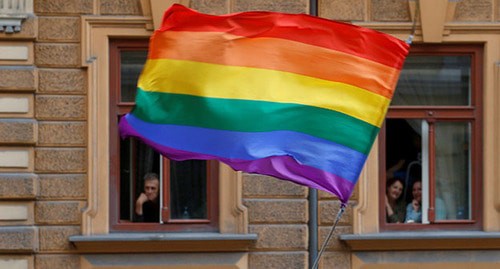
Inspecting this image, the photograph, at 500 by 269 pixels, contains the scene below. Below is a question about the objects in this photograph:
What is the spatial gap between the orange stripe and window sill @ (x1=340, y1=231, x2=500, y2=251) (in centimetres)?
380

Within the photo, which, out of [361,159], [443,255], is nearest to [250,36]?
[361,159]

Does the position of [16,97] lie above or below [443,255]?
above

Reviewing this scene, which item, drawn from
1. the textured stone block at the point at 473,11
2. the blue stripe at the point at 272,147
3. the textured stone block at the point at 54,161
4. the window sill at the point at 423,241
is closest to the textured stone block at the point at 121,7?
the textured stone block at the point at 54,161

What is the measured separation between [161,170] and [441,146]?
2.51m

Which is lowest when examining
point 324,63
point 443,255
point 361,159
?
point 443,255

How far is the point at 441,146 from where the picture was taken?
12.9 metres

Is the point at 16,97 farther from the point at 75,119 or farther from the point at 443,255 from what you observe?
the point at 443,255

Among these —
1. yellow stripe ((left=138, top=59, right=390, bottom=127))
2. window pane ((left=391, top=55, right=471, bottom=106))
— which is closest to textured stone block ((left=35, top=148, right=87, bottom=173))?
window pane ((left=391, top=55, right=471, bottom=106))

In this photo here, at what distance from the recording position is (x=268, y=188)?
1256 cm

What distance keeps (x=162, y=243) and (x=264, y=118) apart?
3890 millimetres

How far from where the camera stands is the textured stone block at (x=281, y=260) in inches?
494

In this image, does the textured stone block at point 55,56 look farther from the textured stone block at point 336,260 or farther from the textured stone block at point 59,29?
the textured stone block at point 336,260

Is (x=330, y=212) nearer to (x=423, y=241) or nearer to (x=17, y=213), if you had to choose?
(x=423, y=241)

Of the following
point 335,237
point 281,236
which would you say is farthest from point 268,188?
point 335,237
